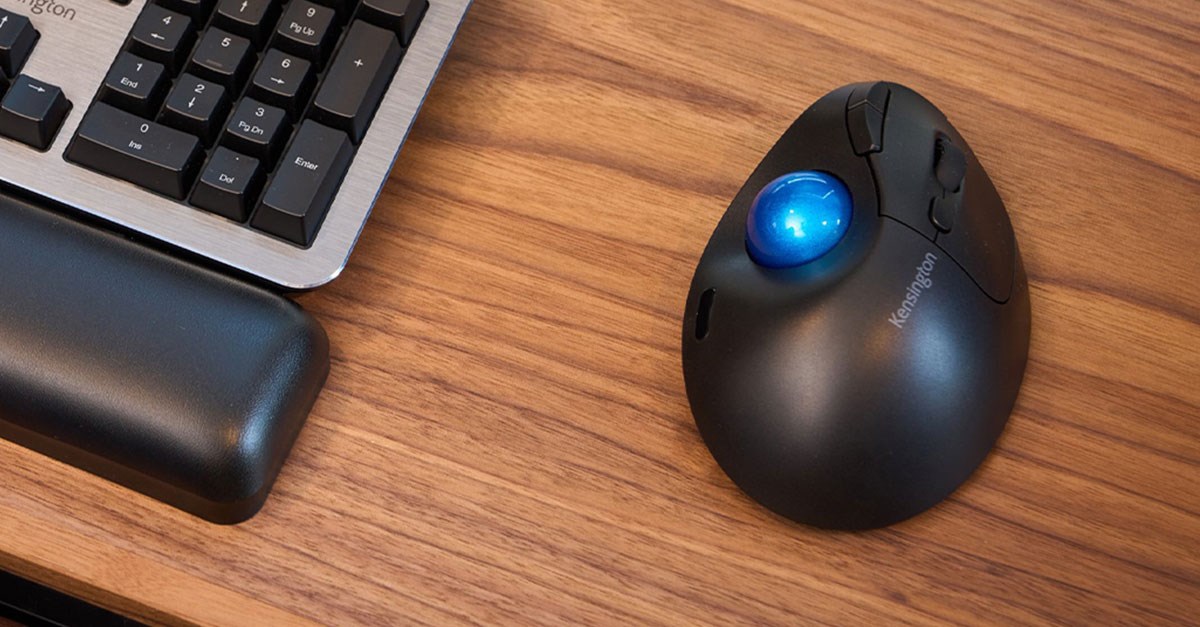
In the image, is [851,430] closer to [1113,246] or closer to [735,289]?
[735,289]

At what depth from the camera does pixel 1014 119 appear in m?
0.50

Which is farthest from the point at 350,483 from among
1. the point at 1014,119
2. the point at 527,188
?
the point at 1014,119

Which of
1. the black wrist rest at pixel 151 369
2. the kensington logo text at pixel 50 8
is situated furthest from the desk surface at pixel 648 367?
the kensington logo text at pixel 50 8

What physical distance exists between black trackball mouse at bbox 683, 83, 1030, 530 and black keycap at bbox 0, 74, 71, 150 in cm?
24

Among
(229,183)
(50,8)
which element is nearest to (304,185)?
(229,183)

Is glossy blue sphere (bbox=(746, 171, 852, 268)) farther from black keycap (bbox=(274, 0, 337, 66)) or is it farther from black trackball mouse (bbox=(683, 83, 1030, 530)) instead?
black keycap (bbox=(274, 0, 337, 66))

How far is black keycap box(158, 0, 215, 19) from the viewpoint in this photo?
0.45 metres

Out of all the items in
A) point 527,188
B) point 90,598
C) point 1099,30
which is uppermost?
point 1099,30

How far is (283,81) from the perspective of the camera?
0.43 m

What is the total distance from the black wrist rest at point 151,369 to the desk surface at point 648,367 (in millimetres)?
18

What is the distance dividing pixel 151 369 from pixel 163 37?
0.13 metres

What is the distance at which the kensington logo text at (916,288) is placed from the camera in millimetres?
387

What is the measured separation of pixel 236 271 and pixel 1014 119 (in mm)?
321

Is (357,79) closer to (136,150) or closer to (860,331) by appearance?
(136,150)
